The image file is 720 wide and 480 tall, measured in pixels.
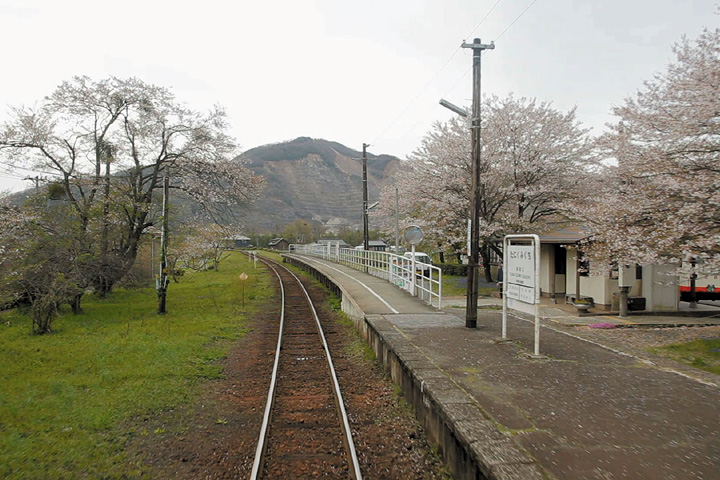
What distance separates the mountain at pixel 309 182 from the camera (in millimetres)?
136013

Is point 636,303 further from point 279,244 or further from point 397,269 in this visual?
point 279,244

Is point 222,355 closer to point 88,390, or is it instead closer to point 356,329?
point 88,390

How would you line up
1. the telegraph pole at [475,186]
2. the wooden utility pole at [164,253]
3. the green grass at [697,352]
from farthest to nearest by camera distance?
the wooden utility pole at [164,253]
the telegraph pole at [475,186]
the green grass at [697,352]

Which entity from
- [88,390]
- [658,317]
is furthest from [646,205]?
[88,390]

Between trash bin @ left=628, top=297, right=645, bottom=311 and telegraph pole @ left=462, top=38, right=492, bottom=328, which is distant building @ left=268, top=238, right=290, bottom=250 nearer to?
trash bin @ left=628, top=297, right=645, bottom=311

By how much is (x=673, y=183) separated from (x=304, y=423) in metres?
9.56

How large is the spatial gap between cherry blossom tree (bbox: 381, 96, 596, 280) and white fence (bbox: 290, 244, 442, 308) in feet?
11.4

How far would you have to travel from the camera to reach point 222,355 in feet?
30.7

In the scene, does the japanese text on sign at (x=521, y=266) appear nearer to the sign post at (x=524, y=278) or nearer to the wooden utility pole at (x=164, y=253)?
the sign post at (x=524, y=278)

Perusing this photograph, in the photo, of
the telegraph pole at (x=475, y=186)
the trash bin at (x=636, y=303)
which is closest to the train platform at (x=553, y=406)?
the telegraph pole at (x=475, y=186)

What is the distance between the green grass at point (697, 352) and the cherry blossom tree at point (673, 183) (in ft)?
5.30

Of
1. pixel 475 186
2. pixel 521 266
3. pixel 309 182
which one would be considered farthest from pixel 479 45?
pixel 309 182

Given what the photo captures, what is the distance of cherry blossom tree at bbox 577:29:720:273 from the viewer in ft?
30.9

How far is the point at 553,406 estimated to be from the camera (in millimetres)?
4973
